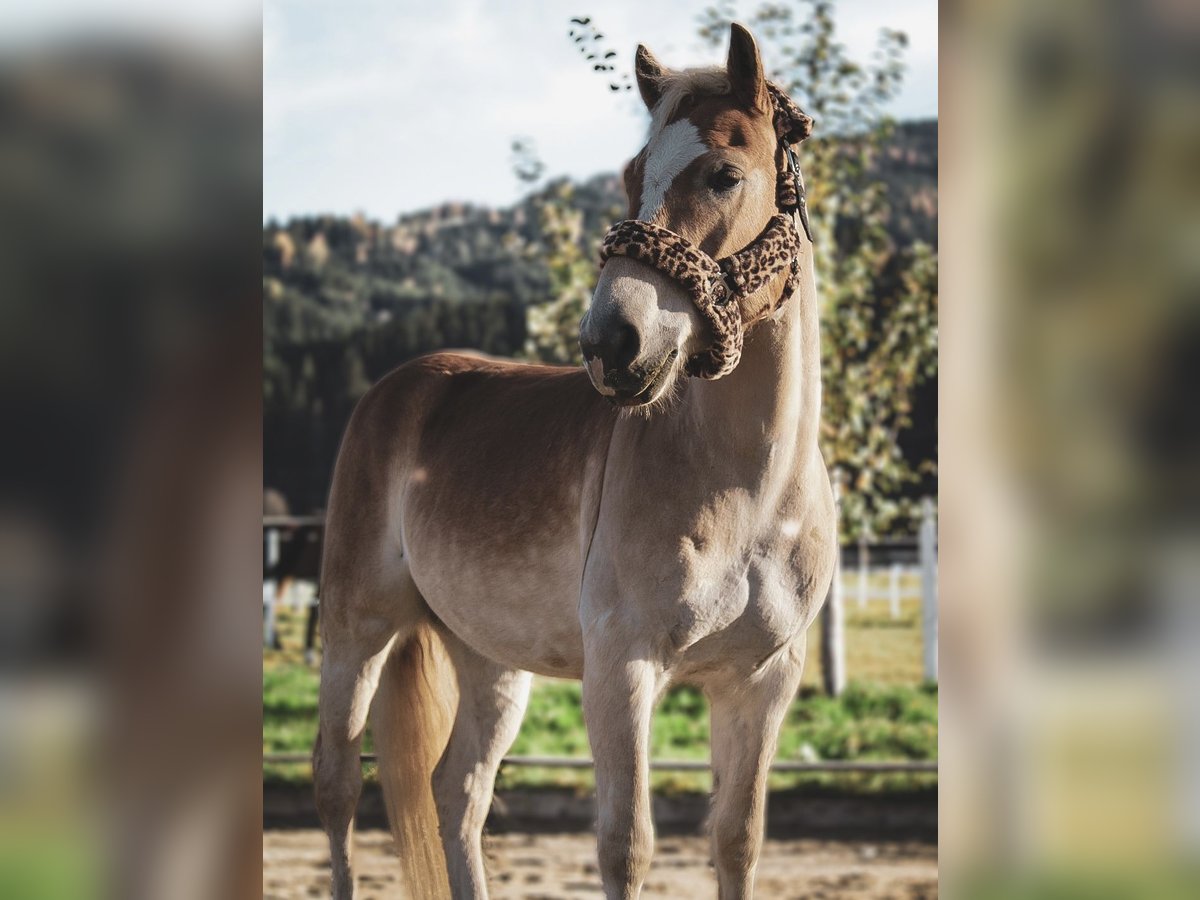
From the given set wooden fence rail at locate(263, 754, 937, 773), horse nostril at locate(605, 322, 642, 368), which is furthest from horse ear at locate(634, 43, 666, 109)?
wooden fence rail at locate(263, 754, 937, 773)

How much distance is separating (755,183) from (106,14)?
1.04 metres

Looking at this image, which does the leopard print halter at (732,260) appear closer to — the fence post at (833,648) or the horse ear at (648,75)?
the horse ear at (648,75)

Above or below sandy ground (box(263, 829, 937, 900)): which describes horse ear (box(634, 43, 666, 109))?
above

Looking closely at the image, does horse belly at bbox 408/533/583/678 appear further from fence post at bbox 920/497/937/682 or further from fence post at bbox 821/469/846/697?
fence post at bbox 920/497/937/682

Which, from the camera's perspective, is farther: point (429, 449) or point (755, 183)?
point (429, 449)

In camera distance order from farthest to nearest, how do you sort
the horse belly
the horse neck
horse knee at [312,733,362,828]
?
horse knee at [312,733,362,828], the horse belly, the horse neck

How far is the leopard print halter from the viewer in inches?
67.6

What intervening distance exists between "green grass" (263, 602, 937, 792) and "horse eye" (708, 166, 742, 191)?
13.7ft

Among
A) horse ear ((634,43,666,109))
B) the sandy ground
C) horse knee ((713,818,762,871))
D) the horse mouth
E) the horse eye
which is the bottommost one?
the sandy ground

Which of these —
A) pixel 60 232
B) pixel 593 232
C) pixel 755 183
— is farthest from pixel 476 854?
pixel 593 232

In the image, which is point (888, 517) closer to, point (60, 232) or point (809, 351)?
point (809, 351)

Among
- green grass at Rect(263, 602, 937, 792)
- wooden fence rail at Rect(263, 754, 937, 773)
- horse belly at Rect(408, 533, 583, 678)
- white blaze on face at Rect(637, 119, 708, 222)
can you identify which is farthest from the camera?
green grass at Rect(263, 602, 937, 792)

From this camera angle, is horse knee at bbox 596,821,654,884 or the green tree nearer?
horse knee at bbox 596,821,654,884

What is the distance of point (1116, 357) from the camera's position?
1.05 metres
